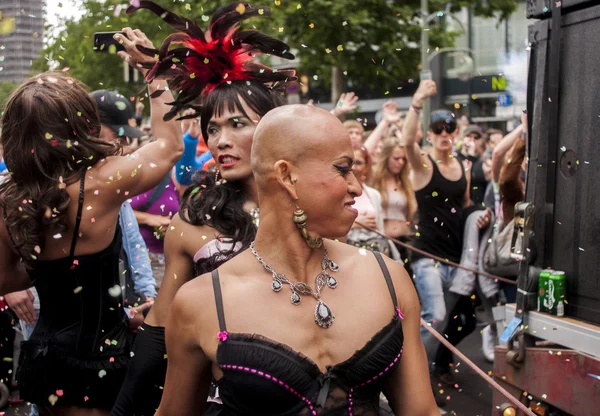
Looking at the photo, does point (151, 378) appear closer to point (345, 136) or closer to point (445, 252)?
point (345, 136)

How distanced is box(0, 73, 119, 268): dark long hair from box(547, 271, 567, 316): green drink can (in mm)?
2006

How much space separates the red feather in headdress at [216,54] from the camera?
3.48 meters

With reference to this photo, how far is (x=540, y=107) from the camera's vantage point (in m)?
3.61

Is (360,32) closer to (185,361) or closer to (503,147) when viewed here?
(503,147)

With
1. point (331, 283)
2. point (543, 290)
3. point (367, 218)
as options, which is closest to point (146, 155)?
point (331, 283)

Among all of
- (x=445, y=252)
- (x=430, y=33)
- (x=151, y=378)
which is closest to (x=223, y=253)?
(x=151, y=378)

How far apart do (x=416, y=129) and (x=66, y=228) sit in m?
4.31

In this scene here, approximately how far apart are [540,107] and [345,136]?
1636 mm

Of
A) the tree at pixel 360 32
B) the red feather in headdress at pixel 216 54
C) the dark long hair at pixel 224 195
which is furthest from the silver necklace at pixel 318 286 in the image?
the tree at pixel 360 32

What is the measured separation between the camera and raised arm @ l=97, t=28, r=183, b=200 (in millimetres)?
3268

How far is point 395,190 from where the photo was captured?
763cm

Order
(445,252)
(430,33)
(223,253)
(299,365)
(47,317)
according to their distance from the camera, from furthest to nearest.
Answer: (430,33)
(445,252)
(47,317)
(223,253)
(299,365)

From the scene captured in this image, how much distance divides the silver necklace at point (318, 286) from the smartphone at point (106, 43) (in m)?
1.62

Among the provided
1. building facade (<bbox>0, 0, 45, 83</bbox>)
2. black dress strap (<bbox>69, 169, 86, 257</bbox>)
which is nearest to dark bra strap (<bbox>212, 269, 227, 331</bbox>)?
black dress strap (<bbox>69, 169, 86, 257</bbox>)
